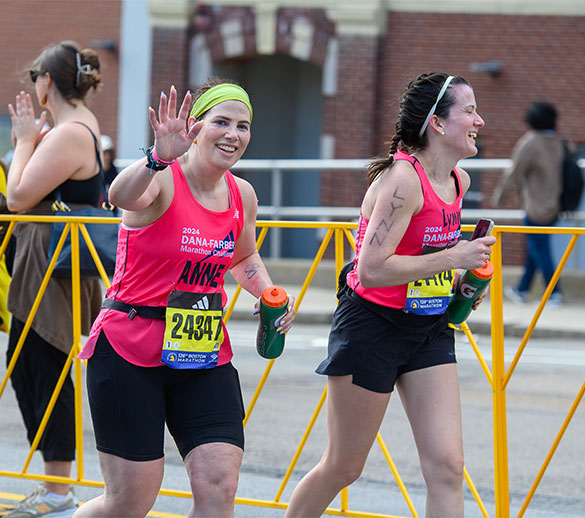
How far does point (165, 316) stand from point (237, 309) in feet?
29.1

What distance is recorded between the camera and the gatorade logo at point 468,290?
3.99 meters

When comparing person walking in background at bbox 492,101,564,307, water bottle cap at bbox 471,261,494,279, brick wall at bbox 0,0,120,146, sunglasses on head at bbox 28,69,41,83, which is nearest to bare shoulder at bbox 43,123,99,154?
sunglasses on head at bbox 28,69,41,83

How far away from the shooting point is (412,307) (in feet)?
12.6

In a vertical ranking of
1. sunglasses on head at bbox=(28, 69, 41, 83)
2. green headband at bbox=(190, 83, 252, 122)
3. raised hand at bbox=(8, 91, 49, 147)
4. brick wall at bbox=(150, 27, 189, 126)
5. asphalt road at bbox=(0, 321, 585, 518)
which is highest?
brick wall at bbox=(150, 27, 189, 126)

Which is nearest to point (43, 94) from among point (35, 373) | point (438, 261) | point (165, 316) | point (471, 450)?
point (35, 373)

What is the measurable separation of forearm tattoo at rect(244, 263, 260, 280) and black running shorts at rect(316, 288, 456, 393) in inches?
14.6

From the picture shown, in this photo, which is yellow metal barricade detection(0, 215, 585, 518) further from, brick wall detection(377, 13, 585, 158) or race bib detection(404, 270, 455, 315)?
brick wall detection(377, 13, 585, 158)

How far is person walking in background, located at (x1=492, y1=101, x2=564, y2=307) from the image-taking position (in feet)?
37.9

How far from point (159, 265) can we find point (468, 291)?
1.16 m

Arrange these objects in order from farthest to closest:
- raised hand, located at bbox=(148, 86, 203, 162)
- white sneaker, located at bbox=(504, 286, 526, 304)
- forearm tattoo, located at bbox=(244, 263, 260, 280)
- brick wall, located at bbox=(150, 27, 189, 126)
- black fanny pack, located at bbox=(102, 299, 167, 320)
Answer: brick wall, located at bbox=(150, 27, 189, 126), white sneaker, located at bbox=(504, 286, 526, 304), forearm tattoo, located at bbox=(244, 263, 260, 280), black fanny pack, located at bbox=(102, 299, 167, 320), raised hand, located at bbox=(148, 86, 203, 162)

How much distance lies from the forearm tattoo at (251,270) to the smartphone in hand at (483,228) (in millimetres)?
780

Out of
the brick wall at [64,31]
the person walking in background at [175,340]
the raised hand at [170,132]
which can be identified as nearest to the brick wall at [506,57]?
the brick wall at [64,31]

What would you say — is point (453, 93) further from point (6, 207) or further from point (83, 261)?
point (6, 207)


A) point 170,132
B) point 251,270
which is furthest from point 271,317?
point 170,132
